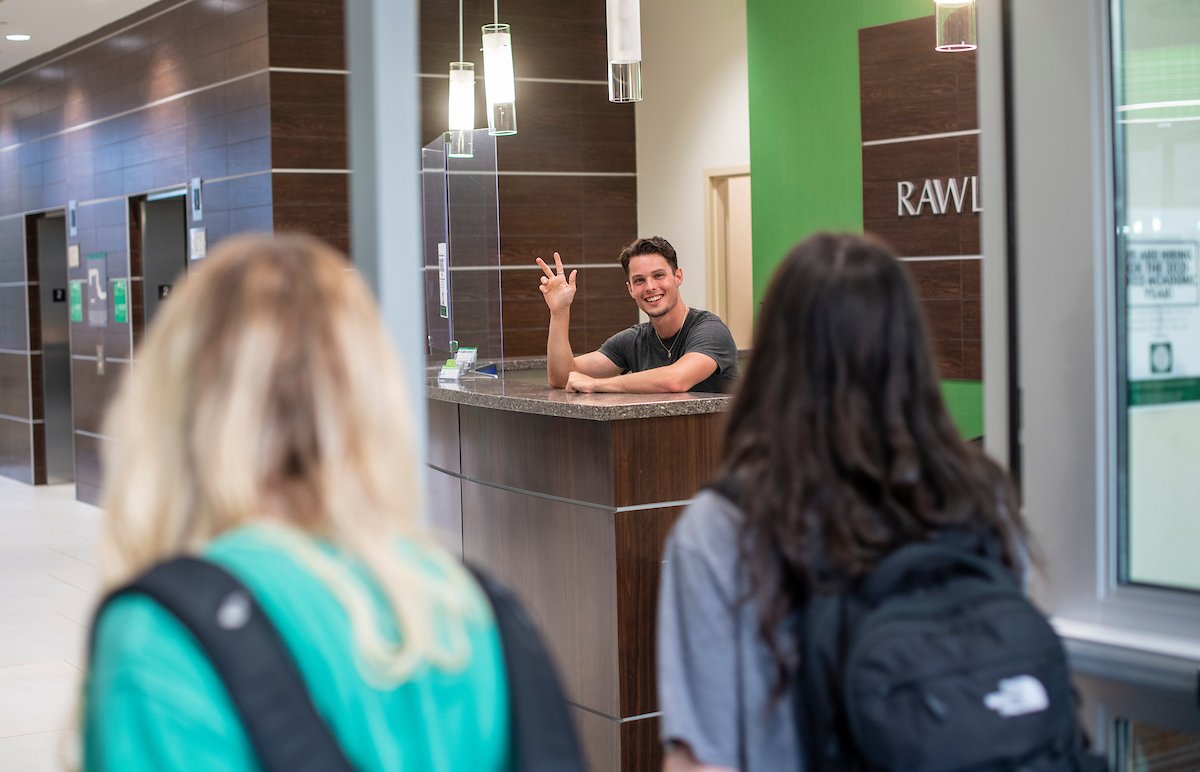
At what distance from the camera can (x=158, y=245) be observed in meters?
8.95

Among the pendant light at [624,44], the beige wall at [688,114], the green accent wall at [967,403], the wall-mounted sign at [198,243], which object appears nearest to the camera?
the pendant light at [624,44]

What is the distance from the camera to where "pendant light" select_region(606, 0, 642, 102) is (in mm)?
3904

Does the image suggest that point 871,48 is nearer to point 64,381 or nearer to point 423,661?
point 423,661

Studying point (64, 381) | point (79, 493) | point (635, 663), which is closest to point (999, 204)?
point (635, 663)

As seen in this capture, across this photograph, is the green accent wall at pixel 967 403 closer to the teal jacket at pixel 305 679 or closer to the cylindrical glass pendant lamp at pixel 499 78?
the cylindrical glass pendant lamp at pixel 499 78

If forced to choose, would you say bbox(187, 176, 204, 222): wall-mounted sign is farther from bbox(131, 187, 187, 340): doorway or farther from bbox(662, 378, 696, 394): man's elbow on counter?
bbox(662, 378, 696, 394): man's elbow on counter

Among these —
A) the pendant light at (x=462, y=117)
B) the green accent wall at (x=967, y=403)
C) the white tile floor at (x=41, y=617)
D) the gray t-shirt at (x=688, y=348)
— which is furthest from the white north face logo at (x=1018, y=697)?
the green accent wall at (x=967, y=403)

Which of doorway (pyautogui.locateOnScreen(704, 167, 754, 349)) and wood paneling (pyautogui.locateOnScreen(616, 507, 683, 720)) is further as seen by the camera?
doorway (pyautogui.locateOnScreen(704, 167, 754, 349))

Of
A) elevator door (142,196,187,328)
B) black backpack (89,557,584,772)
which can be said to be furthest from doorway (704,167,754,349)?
black backpack (89,557,584,772)

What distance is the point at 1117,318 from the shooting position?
6.65ft

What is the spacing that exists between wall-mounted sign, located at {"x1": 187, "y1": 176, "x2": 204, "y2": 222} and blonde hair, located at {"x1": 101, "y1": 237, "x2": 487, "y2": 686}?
741 cm

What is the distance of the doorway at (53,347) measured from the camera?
10562mm

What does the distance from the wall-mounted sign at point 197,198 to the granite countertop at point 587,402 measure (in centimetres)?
447

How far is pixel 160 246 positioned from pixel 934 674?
8.76 meters
